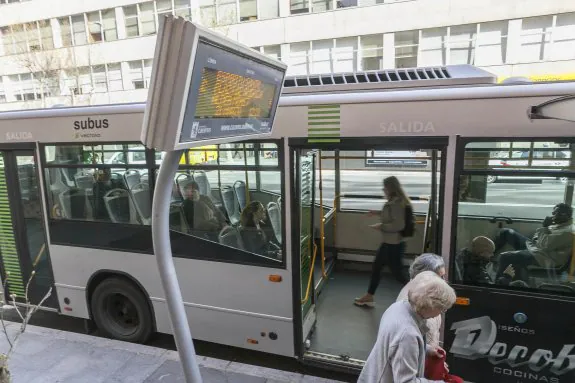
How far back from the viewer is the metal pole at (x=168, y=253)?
1827 millimetres

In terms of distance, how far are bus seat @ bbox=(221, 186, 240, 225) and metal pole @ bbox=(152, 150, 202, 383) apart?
224 centimetres

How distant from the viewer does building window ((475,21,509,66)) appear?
704 inches

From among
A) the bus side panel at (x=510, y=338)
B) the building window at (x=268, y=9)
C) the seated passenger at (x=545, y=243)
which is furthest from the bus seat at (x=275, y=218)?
the building window at (x=268, y=9)

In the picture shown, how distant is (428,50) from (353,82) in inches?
678

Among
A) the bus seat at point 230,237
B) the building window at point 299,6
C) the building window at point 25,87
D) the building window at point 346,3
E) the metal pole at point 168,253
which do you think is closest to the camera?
the metal pole at point 168,253

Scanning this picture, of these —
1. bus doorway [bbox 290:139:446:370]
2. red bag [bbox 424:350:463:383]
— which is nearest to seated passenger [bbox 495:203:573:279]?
bus doorway [bbox 290:139:446:370]

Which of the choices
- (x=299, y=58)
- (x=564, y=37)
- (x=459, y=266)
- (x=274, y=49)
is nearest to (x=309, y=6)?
(x=299, y=58)

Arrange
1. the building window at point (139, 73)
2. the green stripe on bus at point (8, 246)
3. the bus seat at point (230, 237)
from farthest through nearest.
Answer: the building window at point (139, 73)
the green stripe on bus at point (8, 246)
the bus seat at point (230, 237)

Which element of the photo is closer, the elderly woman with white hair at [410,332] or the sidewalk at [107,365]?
the elderly woman with white hair at [410,332]

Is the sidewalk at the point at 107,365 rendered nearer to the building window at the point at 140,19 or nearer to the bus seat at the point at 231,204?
the bus seat at the point at 231,204

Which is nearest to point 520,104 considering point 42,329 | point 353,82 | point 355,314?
point 353,82

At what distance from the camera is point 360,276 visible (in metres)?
6.12

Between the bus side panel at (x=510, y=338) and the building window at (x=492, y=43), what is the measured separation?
18.0 meters

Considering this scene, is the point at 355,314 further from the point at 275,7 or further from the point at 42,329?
the point at 275,7
